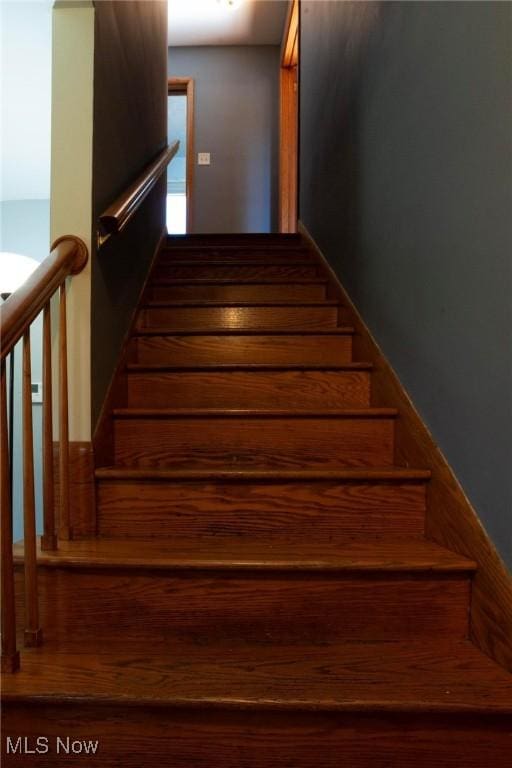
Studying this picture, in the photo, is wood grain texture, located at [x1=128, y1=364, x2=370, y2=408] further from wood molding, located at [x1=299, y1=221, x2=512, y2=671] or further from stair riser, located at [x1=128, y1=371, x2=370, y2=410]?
wood molding, located at [x1=299, y1=221, x2=512, y2=671]

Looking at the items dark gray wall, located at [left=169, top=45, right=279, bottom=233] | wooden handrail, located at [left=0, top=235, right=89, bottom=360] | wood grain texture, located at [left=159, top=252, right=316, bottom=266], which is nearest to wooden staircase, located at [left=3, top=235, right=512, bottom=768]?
wooden handrail, located at [left=0, top=235, right=89, bottom=360]

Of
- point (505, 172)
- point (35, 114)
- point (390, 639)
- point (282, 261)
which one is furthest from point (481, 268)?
point (35, 114)

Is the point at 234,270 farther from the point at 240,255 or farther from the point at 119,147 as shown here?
the point at 119,147

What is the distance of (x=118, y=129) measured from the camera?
1.53 metres

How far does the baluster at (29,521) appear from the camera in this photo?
97cm

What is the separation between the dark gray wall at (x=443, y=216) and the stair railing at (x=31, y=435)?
938mm

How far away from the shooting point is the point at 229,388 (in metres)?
1.66

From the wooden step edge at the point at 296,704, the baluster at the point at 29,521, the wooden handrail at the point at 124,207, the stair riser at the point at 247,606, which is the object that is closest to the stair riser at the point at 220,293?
the wooden handrail at the point at 124,207

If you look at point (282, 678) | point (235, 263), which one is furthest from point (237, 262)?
point (282, 678)

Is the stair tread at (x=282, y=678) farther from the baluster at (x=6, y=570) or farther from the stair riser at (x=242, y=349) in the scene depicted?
the stair riser at (x=242, y=349)

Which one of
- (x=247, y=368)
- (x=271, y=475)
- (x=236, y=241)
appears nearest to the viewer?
(x=271, y=475)

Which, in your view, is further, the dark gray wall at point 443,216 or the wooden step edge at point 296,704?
the dark gray wall at point 443,216

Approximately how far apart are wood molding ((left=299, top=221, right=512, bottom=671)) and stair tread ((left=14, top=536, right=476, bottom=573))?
4 cm

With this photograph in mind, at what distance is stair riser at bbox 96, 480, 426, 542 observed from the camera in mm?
1222
